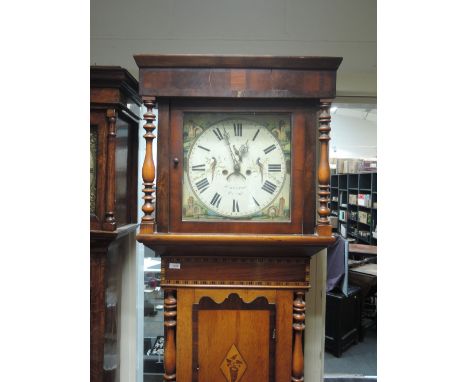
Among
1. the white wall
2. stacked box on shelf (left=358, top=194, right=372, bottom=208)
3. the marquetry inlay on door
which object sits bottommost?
the marquetry inlay on door

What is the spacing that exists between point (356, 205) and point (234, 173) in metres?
4.15

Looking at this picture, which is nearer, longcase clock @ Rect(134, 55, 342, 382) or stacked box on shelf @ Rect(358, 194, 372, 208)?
longcase clock @ Rect(134, 55, 342, 382)

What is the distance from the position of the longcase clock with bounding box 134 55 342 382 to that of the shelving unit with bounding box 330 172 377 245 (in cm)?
333

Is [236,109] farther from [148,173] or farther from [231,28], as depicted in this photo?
[231,28]

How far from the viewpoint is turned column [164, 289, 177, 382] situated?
3.31 ft

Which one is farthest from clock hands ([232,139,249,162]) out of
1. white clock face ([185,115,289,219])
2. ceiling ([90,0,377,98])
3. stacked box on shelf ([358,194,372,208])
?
stacked box on shelf ([358,194,372,208])

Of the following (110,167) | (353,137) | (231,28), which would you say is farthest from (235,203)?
(353,137)

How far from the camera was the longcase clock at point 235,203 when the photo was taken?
3.11ft

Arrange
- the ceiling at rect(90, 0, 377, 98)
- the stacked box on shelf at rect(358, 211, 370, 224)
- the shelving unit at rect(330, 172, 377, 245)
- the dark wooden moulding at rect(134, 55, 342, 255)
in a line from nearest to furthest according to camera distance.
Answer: the dark wooden moulding at rect(134, 55, 342, 255) → the ceiling at rect(90, 0, 377, 98) → the shelving unit at rect(330, 172, 377, 245) → the stacked box on shelf at rect(358, 211, 370, 224)

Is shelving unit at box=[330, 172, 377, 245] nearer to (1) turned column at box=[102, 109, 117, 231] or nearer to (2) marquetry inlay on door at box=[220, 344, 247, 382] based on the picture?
(2) marquetry inlay on door at box=[220, 344, 247, 382]

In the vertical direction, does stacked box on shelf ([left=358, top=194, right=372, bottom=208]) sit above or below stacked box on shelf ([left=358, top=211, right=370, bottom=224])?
above

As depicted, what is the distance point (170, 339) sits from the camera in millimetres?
1014

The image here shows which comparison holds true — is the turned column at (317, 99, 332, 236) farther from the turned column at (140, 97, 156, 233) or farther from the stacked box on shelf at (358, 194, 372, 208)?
the stacked box on shelf at (358, 194, 372, 208)

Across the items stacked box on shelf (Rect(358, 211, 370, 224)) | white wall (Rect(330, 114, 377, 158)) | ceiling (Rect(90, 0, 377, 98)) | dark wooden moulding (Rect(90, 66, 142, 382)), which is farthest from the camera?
white wall (Rect(330, 114, 377, 158))
